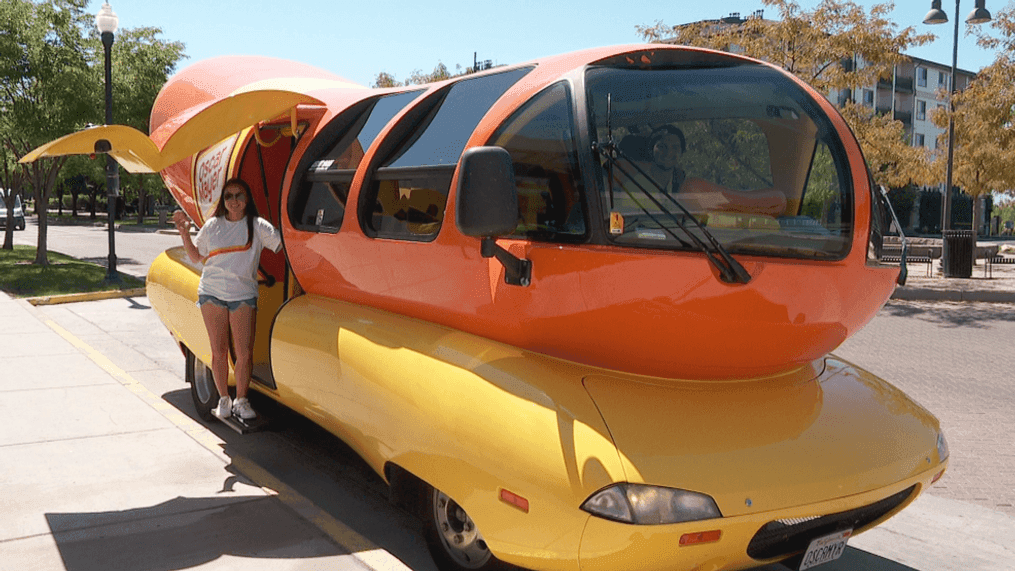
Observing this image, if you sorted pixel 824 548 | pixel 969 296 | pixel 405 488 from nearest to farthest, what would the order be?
pixel 824 548, pixel 405 488, pixel 969 296

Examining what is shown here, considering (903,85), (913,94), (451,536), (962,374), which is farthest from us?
(913,94)

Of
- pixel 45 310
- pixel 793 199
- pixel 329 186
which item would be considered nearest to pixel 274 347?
pixel 329 186

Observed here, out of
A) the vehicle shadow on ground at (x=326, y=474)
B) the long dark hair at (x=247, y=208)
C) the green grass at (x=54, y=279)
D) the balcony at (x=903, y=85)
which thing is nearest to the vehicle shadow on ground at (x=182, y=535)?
the vehicle shadow on ground at (x=326, y=474)

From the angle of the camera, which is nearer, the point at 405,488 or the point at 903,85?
the point at 405,488

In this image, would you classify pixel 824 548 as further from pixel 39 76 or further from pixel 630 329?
pixel 39 76

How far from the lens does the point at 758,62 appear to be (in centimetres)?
402

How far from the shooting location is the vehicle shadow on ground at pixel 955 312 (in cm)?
1348

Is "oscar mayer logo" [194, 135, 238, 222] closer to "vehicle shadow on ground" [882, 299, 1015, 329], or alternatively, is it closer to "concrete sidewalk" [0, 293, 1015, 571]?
"concrete sidewalk" [0, 293, 1015, 571]

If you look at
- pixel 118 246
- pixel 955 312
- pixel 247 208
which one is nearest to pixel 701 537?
pixel 247 208

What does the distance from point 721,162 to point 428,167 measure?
1421 mm

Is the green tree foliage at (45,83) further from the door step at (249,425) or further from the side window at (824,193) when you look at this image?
the side window at (824,193)

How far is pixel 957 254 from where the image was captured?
800 inches

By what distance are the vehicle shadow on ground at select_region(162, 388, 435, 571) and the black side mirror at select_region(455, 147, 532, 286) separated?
5.89ft

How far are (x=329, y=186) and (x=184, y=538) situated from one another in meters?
2.07
